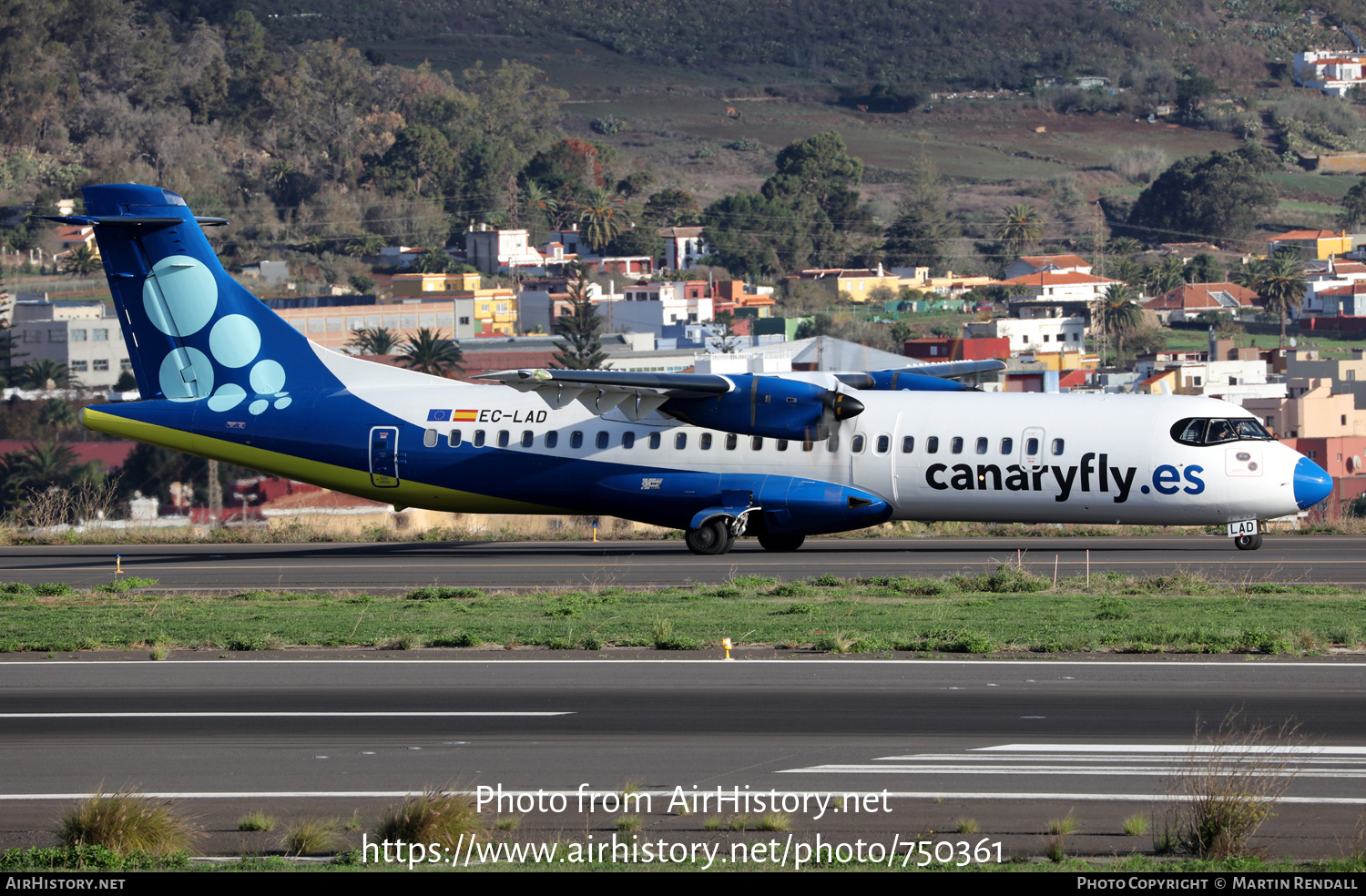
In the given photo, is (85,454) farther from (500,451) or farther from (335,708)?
(335,708)

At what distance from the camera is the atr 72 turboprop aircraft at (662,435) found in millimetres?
28312

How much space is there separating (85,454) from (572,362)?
2996 cm

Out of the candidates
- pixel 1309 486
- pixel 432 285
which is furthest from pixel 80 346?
pixel 1309 486

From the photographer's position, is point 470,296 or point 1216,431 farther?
point 470,296

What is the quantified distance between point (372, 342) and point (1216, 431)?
104318mm

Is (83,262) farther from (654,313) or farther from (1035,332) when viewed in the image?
(1035,332)

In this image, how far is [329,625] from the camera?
827 inches

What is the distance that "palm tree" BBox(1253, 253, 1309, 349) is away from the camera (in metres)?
170

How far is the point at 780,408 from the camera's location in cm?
2945

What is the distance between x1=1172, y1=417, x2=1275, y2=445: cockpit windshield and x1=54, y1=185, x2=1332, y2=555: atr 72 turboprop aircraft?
1.4 inches

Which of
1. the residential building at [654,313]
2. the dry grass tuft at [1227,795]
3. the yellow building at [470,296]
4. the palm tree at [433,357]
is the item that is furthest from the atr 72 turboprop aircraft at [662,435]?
the residential building at [654,313]

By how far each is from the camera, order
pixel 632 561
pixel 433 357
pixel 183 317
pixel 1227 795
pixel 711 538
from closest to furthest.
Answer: pixel 1227 795 < pixel 632 561 < pixel 711 538 < pixel 183 317 < pixel 433 357

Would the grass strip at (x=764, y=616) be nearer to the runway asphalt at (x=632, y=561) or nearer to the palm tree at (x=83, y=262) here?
the runway asphalt at (x=632, y=561)
